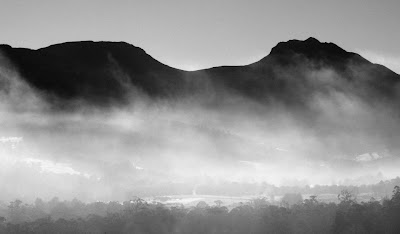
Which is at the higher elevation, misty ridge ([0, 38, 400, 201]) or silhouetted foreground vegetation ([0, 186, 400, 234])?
misty ridge ([0, 38, 400, 201])

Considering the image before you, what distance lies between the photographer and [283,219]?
82250 millimetres

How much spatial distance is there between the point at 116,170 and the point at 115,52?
91.8 metres

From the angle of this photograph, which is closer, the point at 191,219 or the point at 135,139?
the point at 191,219

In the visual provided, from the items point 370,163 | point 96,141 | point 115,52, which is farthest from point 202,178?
point 115,52

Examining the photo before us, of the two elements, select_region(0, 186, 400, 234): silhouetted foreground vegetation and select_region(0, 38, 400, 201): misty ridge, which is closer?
select_region(0, 186, 400, 234): silhouetted foreground vegetation

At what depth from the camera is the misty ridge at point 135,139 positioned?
103750 mm

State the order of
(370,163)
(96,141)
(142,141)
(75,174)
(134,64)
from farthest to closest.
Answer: (134,64)
(370,163)
(142,141)
(96,141)
(75,174)

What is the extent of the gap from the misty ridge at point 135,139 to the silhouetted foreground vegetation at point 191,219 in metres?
10.3

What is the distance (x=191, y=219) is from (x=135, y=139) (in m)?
54.5

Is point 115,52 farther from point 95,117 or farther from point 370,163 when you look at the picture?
point 370,163

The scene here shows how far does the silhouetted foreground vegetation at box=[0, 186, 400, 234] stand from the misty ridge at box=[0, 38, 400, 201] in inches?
405

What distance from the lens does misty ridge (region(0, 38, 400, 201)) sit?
340 feet

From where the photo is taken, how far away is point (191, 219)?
267ft

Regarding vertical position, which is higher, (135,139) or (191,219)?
(135,139)
